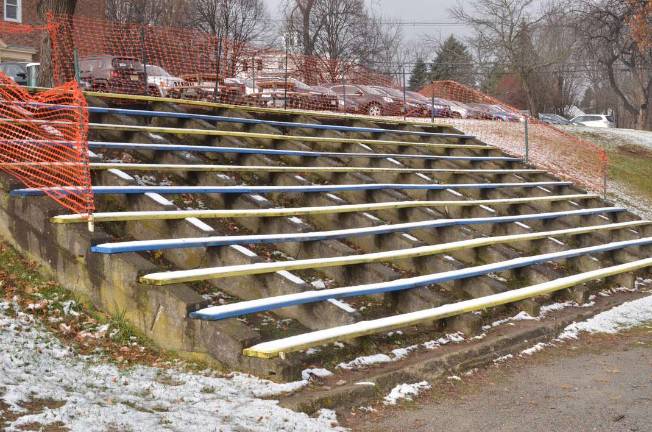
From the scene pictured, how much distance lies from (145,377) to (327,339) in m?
1.39

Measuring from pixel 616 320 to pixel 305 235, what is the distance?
3.96m

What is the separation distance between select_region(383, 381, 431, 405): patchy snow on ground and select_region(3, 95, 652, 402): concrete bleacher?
1.83ft

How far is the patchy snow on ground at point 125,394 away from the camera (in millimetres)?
4348

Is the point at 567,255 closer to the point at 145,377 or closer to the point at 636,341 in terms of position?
the point at 636,341

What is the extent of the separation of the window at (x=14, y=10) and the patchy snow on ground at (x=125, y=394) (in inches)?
1257

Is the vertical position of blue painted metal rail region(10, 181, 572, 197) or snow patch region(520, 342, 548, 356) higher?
blue painted metal rail region(10, 181, 572, 197)

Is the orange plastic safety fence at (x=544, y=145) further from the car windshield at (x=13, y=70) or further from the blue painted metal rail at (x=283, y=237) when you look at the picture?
the car windshield at (x=13, y=70)

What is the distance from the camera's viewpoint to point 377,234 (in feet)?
28.9

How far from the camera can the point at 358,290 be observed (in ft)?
22.1

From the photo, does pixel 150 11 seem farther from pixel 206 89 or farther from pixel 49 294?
pixel 49 294

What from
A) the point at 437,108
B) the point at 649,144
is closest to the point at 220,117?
the point at 437,108

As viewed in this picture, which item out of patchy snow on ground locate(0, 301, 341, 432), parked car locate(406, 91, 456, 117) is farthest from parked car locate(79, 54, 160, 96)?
patchy snow on ground locate(0, 301, 341, 432)

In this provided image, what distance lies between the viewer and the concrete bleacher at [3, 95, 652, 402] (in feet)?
19.5

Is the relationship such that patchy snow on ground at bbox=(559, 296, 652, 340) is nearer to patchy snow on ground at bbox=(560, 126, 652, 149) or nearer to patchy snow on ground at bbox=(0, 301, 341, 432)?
patchy snow on ground at bbox=(0, 301, 341, 432)
